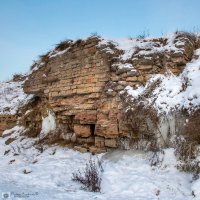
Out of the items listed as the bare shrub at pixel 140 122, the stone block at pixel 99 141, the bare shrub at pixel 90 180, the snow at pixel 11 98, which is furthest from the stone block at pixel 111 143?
the snow at pixel 11 98

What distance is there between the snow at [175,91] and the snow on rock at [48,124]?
3209 millimetres

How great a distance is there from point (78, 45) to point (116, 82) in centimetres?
213

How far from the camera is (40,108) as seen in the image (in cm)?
1088

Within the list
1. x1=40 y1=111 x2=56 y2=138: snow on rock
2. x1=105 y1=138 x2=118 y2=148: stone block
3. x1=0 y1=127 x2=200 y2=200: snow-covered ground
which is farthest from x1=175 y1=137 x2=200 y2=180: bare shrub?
x1=40 y1=111 x2=56 y2=138: snow on rock

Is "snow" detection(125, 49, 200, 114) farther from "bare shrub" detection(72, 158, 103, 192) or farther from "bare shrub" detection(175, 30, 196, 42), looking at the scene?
"bare shrub" detection(72, 158, 103, 192)

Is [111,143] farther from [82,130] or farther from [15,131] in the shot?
[15,131]

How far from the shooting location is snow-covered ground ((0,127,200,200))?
4.93 metres

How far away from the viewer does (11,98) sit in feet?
47.3

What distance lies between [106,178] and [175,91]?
8.96 feet

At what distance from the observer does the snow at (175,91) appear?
6453mm

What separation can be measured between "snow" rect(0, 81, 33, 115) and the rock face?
12.1 ft

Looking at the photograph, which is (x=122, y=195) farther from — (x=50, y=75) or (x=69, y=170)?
(x=50, y=75)

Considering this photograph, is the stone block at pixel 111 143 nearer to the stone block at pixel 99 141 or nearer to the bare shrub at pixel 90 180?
the stone block at pixel 99 141

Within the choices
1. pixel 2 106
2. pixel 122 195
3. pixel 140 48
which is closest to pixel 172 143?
pixel 122 195
